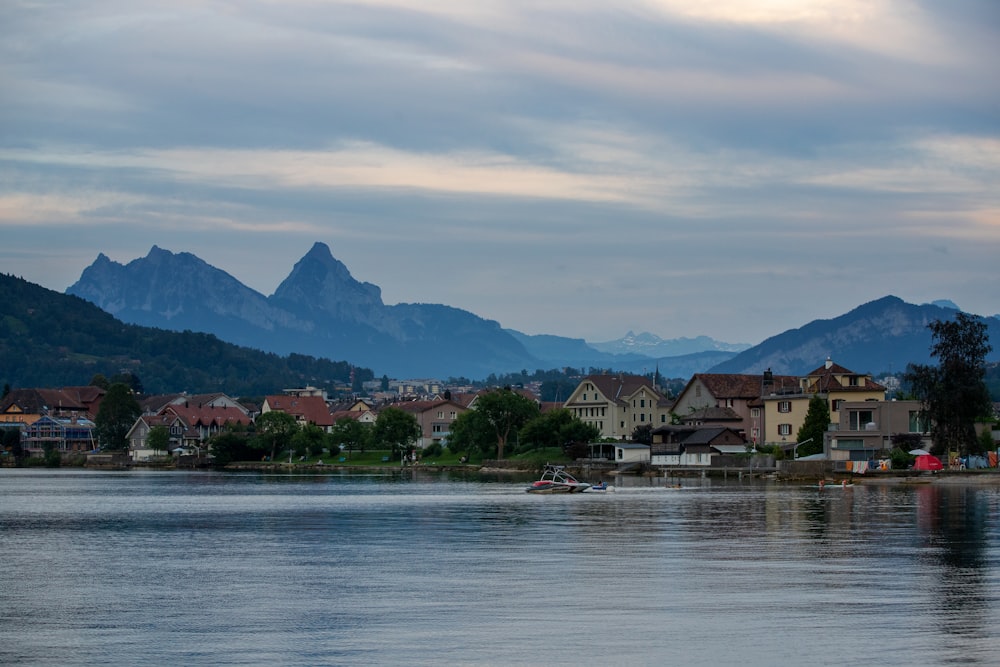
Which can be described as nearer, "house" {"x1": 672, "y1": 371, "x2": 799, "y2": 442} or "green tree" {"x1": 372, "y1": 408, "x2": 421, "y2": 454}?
"house" {"x1": 672, "y1": 371, "x2": 799, "y2": 442}

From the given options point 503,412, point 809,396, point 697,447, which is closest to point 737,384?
point 697,447

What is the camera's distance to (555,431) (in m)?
146

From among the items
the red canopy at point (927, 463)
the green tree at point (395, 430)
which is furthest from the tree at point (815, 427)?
the green tree at point (395, 430)

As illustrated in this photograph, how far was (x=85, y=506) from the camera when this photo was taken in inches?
3408

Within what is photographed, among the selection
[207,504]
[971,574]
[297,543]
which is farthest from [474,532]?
[207,504]

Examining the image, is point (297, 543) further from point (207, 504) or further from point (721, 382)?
point (721, 382)

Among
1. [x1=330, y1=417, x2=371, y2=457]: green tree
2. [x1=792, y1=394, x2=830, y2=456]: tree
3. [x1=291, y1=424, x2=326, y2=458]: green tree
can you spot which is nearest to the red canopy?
[x1=792, y1=394, x2=830, y2=456]: tree

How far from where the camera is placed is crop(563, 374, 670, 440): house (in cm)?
15838

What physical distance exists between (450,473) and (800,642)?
374 ft

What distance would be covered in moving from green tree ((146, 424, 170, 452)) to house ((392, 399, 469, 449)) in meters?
35.7

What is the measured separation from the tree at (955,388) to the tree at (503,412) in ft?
169

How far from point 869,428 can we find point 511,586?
79.9m

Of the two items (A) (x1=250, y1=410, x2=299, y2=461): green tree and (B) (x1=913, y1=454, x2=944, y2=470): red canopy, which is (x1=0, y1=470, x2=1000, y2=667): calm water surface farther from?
(A) (x1=250, y1=410, x2=299, y2=461): green tree

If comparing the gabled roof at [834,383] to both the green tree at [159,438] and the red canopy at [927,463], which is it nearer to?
the red canopy at [927,463]
